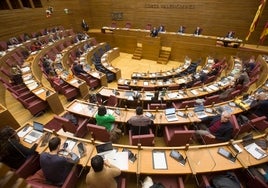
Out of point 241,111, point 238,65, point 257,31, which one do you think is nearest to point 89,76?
point 241,111

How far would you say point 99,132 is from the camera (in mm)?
3822

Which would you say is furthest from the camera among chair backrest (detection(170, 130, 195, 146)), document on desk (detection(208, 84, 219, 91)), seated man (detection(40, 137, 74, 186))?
document on desk (detection(208, 84, 219, 91))

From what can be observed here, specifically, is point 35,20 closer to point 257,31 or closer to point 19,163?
point 19,163

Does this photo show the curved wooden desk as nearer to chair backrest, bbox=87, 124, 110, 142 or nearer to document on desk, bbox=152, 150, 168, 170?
document on desk, bbox=152, 150, 168, 170

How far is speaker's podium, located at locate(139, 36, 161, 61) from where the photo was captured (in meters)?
11.1

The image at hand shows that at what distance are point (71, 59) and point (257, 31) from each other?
11.5 metres

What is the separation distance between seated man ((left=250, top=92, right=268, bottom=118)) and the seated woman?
5669 millimetres

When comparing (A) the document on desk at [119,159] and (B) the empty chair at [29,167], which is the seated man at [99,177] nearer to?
(A) the document on desk at [119,159]

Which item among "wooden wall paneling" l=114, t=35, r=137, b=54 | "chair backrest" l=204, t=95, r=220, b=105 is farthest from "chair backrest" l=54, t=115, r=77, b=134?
"wooden wall paneling" l=114, t=35, r=137, b=54

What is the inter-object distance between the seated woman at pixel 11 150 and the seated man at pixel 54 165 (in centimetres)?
67

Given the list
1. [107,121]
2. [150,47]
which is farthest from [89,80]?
[150,47]

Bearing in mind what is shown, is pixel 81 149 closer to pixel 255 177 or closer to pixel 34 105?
pixel 255 177

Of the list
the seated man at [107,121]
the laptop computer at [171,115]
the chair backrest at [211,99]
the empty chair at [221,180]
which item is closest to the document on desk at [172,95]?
the chair backrest at [211,99]

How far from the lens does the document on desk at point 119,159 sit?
Result: 9.80 feet
